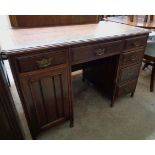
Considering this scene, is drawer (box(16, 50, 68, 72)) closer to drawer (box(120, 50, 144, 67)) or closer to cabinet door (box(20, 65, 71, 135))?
cabinet door (box(20, 65, 71, 135))

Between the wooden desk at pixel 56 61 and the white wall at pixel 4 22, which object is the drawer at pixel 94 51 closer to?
the wooden desk at pixel 56 61

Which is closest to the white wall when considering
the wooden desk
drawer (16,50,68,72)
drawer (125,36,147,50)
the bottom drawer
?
the wooden desk

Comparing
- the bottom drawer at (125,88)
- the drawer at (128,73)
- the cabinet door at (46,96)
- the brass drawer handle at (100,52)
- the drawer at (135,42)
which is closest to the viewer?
the cabinet door at (46,96)

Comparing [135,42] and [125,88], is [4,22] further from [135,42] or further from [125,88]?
[125,88]

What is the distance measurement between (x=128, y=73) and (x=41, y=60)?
0.96m

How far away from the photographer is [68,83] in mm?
1130

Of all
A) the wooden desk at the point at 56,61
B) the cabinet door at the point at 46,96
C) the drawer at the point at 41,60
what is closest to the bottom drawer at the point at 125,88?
the wooden desk at the point at 56,61

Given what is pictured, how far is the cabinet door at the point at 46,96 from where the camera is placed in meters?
0.97

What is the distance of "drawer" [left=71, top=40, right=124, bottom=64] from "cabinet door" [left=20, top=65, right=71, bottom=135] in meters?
0.12

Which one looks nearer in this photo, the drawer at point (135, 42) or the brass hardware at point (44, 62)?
the brass hardware at point (44, 62)

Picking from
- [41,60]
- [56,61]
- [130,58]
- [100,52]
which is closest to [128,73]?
[130,58]

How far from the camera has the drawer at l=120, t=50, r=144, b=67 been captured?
4.37 ft
